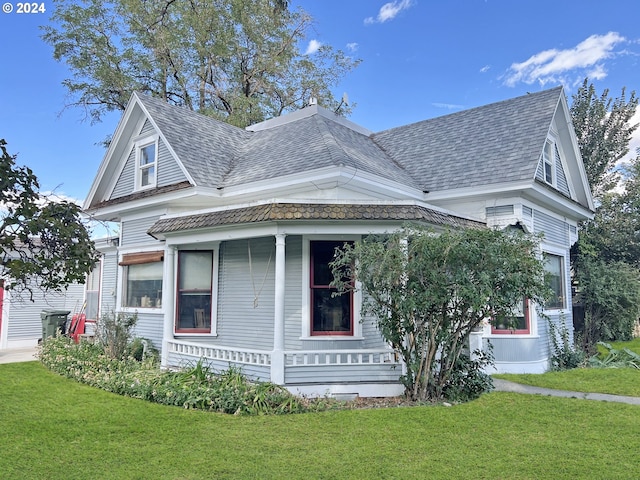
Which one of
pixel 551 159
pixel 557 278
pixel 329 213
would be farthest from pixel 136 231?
pixel 557 278

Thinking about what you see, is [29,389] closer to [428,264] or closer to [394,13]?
[428,264]

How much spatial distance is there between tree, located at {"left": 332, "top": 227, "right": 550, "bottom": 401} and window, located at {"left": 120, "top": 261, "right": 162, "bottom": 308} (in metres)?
6.24

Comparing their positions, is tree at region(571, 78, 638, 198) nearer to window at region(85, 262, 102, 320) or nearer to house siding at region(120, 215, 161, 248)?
house siding at region(120, 215, 161, 248)

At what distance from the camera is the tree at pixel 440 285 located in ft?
21.6

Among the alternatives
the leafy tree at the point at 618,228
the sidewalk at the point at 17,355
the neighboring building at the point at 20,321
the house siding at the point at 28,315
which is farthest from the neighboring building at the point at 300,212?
the leafy tree at the point at 618,228

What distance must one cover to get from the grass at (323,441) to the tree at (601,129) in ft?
58.5

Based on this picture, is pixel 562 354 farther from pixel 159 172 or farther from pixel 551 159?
pixel 159 172

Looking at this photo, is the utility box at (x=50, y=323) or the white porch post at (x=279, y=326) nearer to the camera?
the white porch post at (x=279, y=326)

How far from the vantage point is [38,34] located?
70.1 feet

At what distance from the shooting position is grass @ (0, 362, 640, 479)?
15.3 ft

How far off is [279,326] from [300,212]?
195 cm

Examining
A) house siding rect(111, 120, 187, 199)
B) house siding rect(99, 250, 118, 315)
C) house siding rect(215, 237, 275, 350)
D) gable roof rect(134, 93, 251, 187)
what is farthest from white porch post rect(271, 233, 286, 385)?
house siding rect(99, 250, 118, 315)

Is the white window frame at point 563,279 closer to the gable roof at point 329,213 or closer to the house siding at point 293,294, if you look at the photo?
the gable roof at point 329,213

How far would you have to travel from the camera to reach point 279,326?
7641 mm
